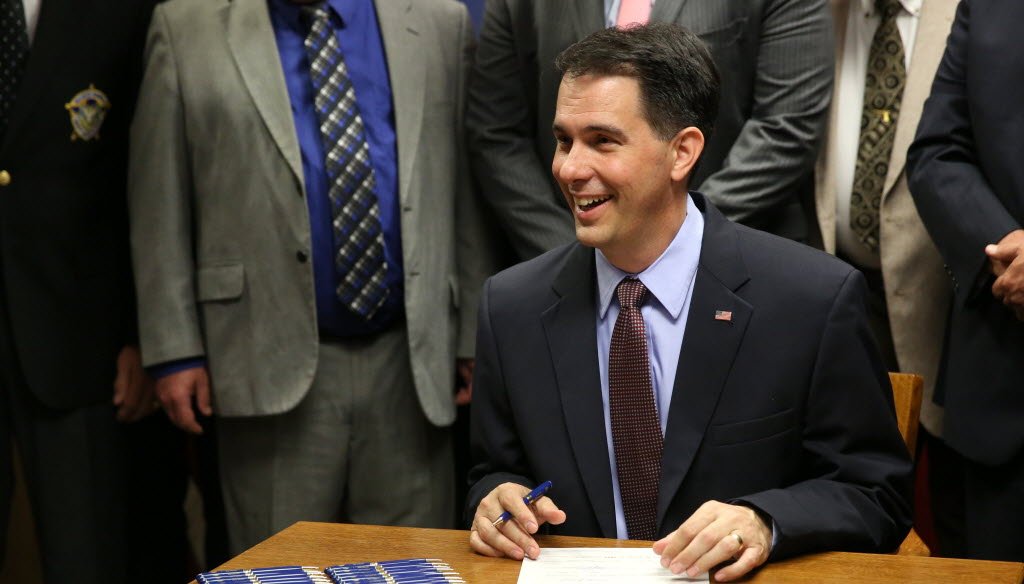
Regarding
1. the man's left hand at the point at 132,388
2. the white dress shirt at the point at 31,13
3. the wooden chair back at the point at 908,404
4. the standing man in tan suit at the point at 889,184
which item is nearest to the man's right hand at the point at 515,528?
the wooden chair back at the point at 908,404

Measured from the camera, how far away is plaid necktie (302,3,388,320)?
3375mm

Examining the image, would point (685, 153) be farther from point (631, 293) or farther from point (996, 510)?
point (996, 510)

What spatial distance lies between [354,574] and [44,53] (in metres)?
2.08

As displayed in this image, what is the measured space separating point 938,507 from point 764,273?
1331mm

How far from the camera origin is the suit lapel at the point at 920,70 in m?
3.27

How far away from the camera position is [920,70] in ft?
10.8

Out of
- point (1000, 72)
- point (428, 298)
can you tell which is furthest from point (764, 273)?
point (428, 298)

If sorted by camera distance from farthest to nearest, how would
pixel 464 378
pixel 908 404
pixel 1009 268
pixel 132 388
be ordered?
pixel 132 388 → pixel 464 378 → pixel 1009 268 → pixel 908 404

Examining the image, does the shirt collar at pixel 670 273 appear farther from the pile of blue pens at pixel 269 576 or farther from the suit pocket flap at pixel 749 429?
the pile of blue pens at pixel 269 576

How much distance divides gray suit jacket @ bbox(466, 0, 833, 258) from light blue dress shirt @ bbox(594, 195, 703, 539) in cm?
80

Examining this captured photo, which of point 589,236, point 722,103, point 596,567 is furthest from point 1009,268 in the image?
point 596,567

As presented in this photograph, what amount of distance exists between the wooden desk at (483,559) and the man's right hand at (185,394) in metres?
1.30

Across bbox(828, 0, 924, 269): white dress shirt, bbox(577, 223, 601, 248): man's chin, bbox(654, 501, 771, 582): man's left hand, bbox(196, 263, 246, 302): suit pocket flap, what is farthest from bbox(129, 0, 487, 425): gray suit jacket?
bbox(654, 501, 771, 582): man's left hand

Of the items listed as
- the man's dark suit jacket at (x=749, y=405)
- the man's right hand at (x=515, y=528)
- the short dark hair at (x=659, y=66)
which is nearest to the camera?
the man's right hand at (x=515, y=528)
